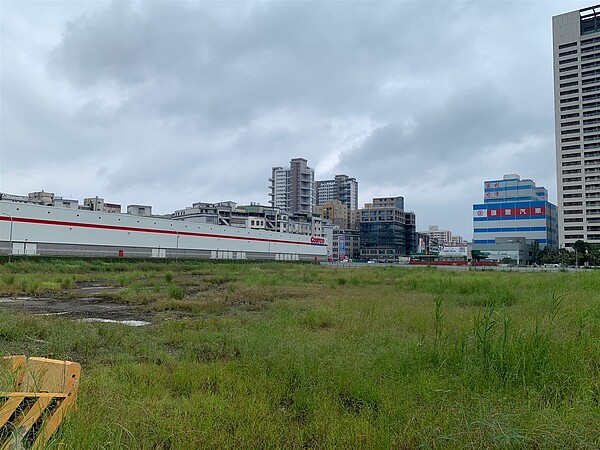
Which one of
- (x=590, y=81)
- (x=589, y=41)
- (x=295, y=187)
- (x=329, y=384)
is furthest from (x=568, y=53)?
(x=329, y=384)

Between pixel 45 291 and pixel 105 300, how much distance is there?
Answer: 154 inches

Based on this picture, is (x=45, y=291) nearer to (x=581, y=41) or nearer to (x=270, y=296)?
(x=270, y=296)

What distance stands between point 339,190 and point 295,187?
1657 inches

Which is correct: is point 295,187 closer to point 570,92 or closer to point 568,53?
point 570,92

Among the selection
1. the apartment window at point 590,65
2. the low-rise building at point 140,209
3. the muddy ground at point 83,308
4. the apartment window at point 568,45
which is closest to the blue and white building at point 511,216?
the apartment window at point 590,65

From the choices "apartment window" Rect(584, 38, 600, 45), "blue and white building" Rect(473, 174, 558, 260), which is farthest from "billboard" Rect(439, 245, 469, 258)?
"apartment window" Rect(584, 38, 600, 45)

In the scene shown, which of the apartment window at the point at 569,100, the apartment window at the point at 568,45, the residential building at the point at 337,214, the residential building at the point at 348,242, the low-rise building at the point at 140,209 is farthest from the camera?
the residential building at the point at 337,214

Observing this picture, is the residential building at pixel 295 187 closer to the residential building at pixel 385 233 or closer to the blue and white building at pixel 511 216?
the residential building at pixel 385 233

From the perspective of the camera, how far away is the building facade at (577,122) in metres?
83.2

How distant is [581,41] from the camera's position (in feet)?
285

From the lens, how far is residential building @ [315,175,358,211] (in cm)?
16138

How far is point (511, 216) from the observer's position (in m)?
86.9

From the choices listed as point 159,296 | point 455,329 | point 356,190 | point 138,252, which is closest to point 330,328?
point 455,329

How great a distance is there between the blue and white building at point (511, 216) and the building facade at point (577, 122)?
4.51 meters
